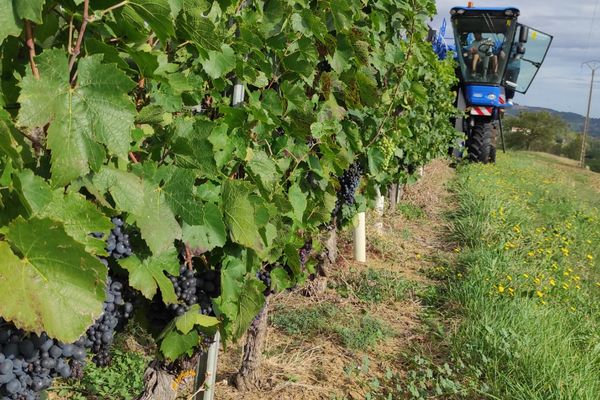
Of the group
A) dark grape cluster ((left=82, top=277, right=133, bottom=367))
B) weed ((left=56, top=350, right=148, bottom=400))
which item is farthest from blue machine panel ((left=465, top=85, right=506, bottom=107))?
dark grape cluster ((left=82, top=277, right=133, bottom=367))

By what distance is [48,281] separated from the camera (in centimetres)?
108

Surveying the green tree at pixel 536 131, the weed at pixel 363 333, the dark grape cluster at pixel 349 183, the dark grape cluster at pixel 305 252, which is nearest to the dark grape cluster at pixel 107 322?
the dark grape cluster at pixel 305 252

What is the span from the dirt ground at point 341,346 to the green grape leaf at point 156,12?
8.31ft

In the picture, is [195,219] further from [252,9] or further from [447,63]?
[447,63]

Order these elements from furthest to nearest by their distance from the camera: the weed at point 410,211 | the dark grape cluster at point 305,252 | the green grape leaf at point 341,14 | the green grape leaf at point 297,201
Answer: the weed at point 410,211 < the dark grape cluster at point 305,252 < the green grape leaf at point 297,201 < the green grape leaf at point 341,14

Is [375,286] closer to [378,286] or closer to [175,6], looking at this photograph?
[378,286]

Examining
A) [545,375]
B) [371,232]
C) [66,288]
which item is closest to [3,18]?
[66,288]

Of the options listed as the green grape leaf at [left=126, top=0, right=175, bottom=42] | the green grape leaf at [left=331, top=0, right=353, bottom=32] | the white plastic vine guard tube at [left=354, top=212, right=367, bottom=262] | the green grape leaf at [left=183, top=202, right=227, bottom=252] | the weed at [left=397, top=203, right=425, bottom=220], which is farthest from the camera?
the weed at [left=397, top=203, right=425, bottom=220]

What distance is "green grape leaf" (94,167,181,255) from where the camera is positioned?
4.28 ft

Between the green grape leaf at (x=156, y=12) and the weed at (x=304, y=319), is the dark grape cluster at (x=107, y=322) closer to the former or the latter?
the green grape leaf at (x=156, y=12)

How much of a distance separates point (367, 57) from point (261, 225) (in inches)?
49.1

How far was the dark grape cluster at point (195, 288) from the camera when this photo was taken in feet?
A: 5.88

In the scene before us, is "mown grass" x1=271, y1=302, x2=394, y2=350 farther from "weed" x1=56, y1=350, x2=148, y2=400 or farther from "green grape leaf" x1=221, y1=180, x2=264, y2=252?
"green grape leaf" x1=221, y1=180, x2=264, y2=252

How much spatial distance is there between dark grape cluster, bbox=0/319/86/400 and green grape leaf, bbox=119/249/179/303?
0.73 ft
